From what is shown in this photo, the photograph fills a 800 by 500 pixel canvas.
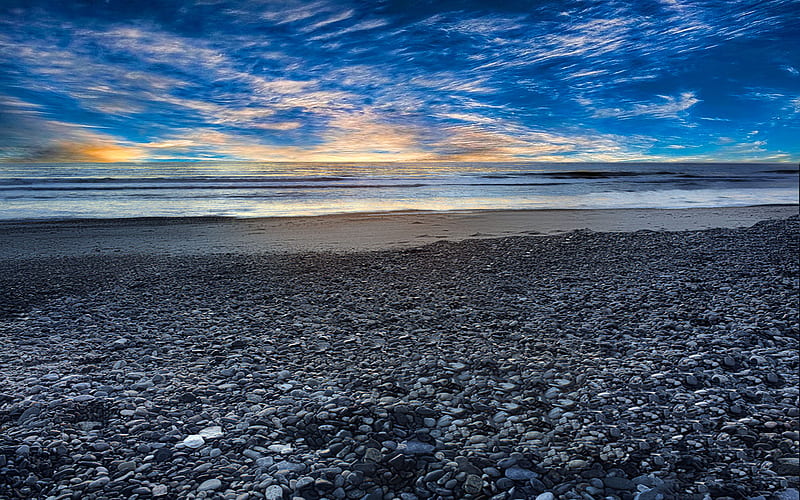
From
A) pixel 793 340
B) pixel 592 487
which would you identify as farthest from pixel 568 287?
pixel 592 487

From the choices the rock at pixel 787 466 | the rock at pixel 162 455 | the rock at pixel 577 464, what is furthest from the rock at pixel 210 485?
the rock at pixel 787 466

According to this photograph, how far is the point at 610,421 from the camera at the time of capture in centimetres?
401

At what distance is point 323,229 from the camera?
591 inches

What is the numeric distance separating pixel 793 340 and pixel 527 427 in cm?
371

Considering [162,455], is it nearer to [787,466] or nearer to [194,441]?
[194,441]

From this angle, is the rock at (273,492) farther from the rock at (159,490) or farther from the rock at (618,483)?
the rock at (618,483)

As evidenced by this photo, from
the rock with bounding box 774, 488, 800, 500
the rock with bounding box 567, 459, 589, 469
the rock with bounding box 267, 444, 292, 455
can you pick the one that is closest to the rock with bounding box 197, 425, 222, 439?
the rock with bounding box 267, 444, 292, 455

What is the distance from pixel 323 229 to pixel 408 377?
1057 centimetres

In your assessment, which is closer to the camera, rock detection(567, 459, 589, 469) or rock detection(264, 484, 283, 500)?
rock detection(264, 484, 283, 500)

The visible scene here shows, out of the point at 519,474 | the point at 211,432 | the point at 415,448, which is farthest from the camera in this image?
the point at 211,432

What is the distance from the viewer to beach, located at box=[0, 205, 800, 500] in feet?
11.1

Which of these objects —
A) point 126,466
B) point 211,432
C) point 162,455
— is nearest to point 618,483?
point 211,432

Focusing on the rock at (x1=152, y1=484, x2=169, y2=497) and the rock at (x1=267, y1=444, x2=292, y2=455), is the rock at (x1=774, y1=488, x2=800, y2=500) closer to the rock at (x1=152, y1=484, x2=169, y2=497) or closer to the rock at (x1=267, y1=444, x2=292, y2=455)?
the rock at (x1=267, y1=444, x2=292, y2=455)

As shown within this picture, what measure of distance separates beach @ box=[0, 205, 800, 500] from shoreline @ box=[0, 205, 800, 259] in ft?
7.30
